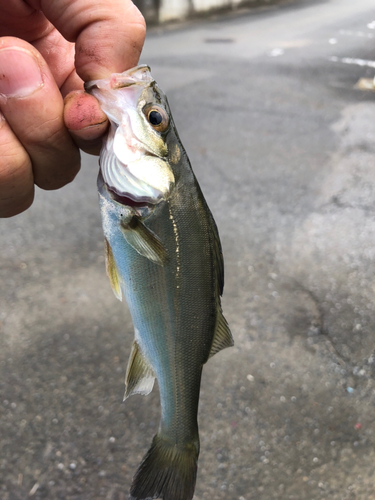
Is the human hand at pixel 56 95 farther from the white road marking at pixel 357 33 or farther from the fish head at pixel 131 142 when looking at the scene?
the white road marking at pixel 357 33

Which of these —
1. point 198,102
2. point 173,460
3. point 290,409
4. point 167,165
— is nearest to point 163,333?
point 173,460

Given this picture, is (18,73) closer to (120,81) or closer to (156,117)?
(120,81)

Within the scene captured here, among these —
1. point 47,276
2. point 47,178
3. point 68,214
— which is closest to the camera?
point 47,178

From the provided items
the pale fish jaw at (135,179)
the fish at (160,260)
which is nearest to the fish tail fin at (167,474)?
the fish at (160,260)

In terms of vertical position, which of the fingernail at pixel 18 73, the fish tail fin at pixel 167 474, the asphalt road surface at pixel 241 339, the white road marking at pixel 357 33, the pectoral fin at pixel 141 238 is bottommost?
the white road marking at pixel 357 33

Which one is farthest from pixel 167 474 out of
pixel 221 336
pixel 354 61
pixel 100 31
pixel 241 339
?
pixel 354 61

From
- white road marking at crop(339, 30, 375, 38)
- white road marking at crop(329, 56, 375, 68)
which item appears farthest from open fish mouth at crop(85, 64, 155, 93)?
white road marking at crop(339, 30, 375, 38)

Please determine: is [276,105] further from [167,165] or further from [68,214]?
[167,165]
